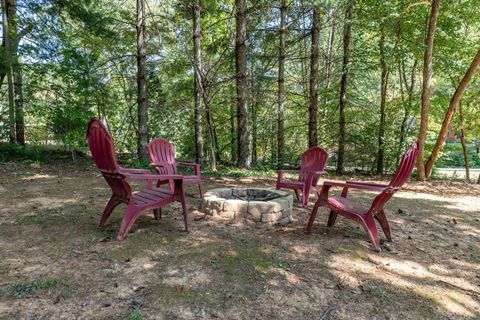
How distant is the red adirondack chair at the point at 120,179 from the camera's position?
2.36 m

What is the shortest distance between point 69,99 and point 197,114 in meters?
3.10

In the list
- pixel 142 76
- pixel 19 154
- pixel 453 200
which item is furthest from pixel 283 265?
pixel 19 154

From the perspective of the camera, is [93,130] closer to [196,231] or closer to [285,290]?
[196,231]

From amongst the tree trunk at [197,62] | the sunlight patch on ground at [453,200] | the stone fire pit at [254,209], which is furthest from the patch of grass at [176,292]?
the tree trunk at [197,62]

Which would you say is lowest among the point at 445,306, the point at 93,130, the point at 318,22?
the point at 445,306

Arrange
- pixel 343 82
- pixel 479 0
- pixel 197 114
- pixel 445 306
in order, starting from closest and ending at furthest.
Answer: pixel 445 306, pixel 479 0, pixel 197 114, pixel 343 82

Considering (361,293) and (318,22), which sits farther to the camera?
(318,22)

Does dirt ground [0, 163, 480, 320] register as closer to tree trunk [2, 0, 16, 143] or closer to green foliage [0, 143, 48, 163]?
green foliage [0, 143, 48, 163]

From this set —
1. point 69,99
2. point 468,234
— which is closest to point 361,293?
point 468,234

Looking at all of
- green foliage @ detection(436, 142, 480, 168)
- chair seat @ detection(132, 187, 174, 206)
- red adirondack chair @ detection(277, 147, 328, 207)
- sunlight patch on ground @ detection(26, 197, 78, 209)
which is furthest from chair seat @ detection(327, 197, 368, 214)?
green foliage @ detection(436, 142, 480, 168)

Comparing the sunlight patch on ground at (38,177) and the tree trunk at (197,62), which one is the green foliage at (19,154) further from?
the tree trunk at (197,62)

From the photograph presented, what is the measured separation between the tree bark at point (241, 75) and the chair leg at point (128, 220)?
15.5 feet

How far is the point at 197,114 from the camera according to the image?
6.59m

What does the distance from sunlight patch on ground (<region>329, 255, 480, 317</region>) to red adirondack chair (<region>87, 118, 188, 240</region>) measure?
147 cm
